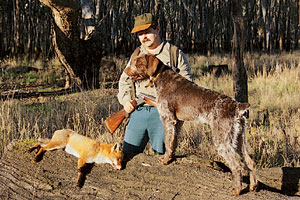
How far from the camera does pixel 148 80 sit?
13.9 ft

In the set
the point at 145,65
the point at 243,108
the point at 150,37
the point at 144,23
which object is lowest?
the point at 243,108

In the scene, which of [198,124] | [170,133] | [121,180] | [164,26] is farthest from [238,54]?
[164,26]

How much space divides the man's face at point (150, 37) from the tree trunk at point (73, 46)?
4.29 m

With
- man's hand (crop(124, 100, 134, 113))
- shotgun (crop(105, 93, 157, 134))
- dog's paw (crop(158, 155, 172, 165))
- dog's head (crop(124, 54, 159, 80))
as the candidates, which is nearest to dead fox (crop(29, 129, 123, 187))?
dog's paw (crop(158, 155, 172, 165))

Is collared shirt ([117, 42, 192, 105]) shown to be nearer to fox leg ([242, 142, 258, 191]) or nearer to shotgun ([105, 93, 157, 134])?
shotgun ([105, 93, 157, 134])

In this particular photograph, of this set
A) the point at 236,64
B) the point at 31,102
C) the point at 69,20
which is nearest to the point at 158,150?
the point at 236,64

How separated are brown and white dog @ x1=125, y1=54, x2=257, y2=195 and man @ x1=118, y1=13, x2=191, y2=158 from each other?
33 cm

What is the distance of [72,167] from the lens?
3.78 metres

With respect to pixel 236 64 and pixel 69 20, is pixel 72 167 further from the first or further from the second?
pixel 69 20

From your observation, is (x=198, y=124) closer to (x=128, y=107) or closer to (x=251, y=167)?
(x=128, y=107)

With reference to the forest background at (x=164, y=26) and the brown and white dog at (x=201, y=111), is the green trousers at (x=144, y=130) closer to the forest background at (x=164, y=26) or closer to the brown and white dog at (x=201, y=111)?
the brown and white dog at (x=201, y=111)

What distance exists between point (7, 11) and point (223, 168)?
84.4 ft

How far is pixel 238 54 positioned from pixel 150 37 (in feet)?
10.3

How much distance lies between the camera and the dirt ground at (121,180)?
11.1 ft
